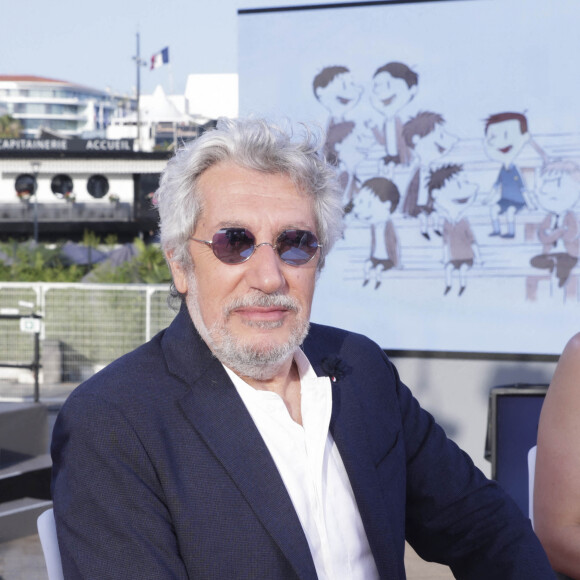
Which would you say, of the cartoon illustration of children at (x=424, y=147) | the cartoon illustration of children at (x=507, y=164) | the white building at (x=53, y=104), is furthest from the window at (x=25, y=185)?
the white building at (x=53, y=104)

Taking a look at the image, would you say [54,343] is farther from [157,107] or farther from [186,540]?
[157,107]

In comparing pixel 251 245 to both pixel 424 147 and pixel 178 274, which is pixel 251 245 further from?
pixel 424 147

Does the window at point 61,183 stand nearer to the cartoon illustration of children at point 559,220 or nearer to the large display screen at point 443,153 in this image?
the large display screen at point 443,153

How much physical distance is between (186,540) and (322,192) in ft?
2.49

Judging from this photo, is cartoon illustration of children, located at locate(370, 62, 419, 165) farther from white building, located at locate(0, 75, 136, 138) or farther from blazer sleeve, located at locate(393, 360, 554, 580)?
white building, located at locate(0, 75, 136, 138)

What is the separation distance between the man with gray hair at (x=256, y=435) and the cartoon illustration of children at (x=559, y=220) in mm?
2968

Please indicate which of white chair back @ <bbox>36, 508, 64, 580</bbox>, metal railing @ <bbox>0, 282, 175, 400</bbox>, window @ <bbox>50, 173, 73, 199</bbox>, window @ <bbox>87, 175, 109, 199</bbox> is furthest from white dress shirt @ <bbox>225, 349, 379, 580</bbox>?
window @ <bbox>50, 173, 73, 199</bbox>

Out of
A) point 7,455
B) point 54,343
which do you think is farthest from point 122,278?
point 7,455

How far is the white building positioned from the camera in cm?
13138

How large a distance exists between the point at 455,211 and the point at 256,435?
341 cm

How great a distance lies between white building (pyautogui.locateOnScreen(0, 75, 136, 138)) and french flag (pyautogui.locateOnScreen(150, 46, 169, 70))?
73.1m

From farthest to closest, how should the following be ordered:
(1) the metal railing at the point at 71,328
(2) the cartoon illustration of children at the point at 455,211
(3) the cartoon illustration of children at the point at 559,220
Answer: (1) the metal railing at the point at 71,328 < (2) the cartoon illustration of children at the point at 455,211 < (3) the cartoon illustration of children at the point at 559,220

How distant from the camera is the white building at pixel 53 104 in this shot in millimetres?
131375

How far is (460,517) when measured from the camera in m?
1.84
